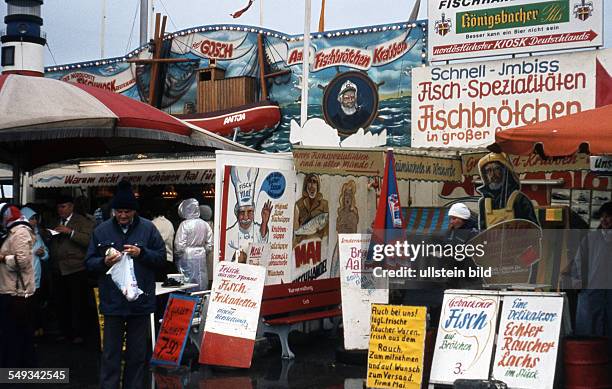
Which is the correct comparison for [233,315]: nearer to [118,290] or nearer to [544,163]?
[118,290]

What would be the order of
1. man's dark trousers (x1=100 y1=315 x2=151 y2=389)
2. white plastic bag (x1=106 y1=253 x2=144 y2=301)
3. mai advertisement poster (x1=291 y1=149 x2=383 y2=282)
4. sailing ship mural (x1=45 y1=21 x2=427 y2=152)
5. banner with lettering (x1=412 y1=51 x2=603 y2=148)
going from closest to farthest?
white plastic bag (x1=106 y1=253 x2=144 y2=301)
man's dark trousers (x1=100 y1=315 x2=151 y2=389)
mai advertisement poster (x1=291 y1=149 x2=383 y2=282)
banner with lettering (x1=412 y1=51 x2=603 y2=148)
sailing ship mural (x1=45 y1=21 x2=427 y2=152)

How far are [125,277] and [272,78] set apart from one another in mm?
9352

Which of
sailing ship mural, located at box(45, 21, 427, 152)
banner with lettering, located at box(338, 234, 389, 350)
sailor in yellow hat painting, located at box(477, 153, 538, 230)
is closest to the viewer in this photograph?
sailor in yellow hat painting, located at box(477, 153, 538, 230)

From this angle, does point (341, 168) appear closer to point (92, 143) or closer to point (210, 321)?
point (210, 321)

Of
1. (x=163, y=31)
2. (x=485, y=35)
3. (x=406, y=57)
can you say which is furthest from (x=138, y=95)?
(x=485, y=35)

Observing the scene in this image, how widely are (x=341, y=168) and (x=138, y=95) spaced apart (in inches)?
327

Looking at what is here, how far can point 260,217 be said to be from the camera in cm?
1141

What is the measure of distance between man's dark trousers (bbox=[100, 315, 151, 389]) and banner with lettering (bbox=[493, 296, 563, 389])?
3.14 meters

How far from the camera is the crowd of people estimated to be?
→ 776 cm

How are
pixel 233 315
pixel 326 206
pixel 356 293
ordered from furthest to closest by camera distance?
pixel 326 206 → pixel 356 293 → pixel 233 315

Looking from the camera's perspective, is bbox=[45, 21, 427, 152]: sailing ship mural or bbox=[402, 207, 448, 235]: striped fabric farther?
bbox=[45, 21, 427, 152]: sailing ship mural

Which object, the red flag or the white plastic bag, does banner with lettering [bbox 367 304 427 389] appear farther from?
the red flag

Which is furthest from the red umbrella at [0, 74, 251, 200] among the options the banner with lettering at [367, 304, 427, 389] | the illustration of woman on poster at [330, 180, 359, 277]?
the banner with lettering at [367, 304, 427, 389]

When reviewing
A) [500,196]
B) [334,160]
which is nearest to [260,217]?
[334,160]
